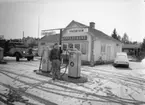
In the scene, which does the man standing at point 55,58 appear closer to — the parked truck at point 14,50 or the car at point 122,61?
the car at point 122,61

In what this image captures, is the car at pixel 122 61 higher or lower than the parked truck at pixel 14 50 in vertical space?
lower

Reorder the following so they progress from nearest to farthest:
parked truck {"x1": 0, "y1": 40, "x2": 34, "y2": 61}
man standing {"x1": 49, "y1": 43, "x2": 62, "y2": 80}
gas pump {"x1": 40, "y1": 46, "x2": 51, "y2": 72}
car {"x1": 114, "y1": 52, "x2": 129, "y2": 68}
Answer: man standing {"x1": 49, "y1": 43, "x2": 62, "y2": 80} → gas pump {"x1": 40, "y1": 46, "x2": 51, "y2": 72} → car {"x1": 114, "y1": 52, "x2": 129, "y2": 68} → parked truck {"x1": 0, "y1": 40, "x2": 34, "y2": 61}

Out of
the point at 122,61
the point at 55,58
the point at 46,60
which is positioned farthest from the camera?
the point at 122,61

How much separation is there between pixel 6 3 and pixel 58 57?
327 cm

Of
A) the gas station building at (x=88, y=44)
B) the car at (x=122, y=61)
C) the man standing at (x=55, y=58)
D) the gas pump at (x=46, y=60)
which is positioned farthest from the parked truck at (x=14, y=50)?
the car at (x=122, y=61)

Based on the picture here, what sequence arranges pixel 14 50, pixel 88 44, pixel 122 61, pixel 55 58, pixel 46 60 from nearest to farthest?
pixel 55 58 < pixel 46 60 < pixel 122 61 < pixel 14 50 < pixel 88 44

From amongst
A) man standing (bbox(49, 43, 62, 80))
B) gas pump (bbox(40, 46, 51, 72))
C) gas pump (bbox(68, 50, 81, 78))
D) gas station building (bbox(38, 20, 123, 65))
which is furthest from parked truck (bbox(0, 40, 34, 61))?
gas pump (bbox(68, 50, 81, 78))

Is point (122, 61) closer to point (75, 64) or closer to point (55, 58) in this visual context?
point (75, 64)

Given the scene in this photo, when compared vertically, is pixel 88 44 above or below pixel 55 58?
above

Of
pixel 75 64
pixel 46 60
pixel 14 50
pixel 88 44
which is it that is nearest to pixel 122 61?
pixel 88 44

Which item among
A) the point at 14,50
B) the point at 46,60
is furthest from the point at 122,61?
the point at 14,50

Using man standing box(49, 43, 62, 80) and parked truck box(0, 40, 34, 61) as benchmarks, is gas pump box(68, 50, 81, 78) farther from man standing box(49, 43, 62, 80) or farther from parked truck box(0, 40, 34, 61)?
parked truck box(0, 40, 34, 61)

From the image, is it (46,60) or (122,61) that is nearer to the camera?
(46,60)

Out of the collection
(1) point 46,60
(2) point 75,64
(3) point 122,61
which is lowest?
(3) point 122,61
